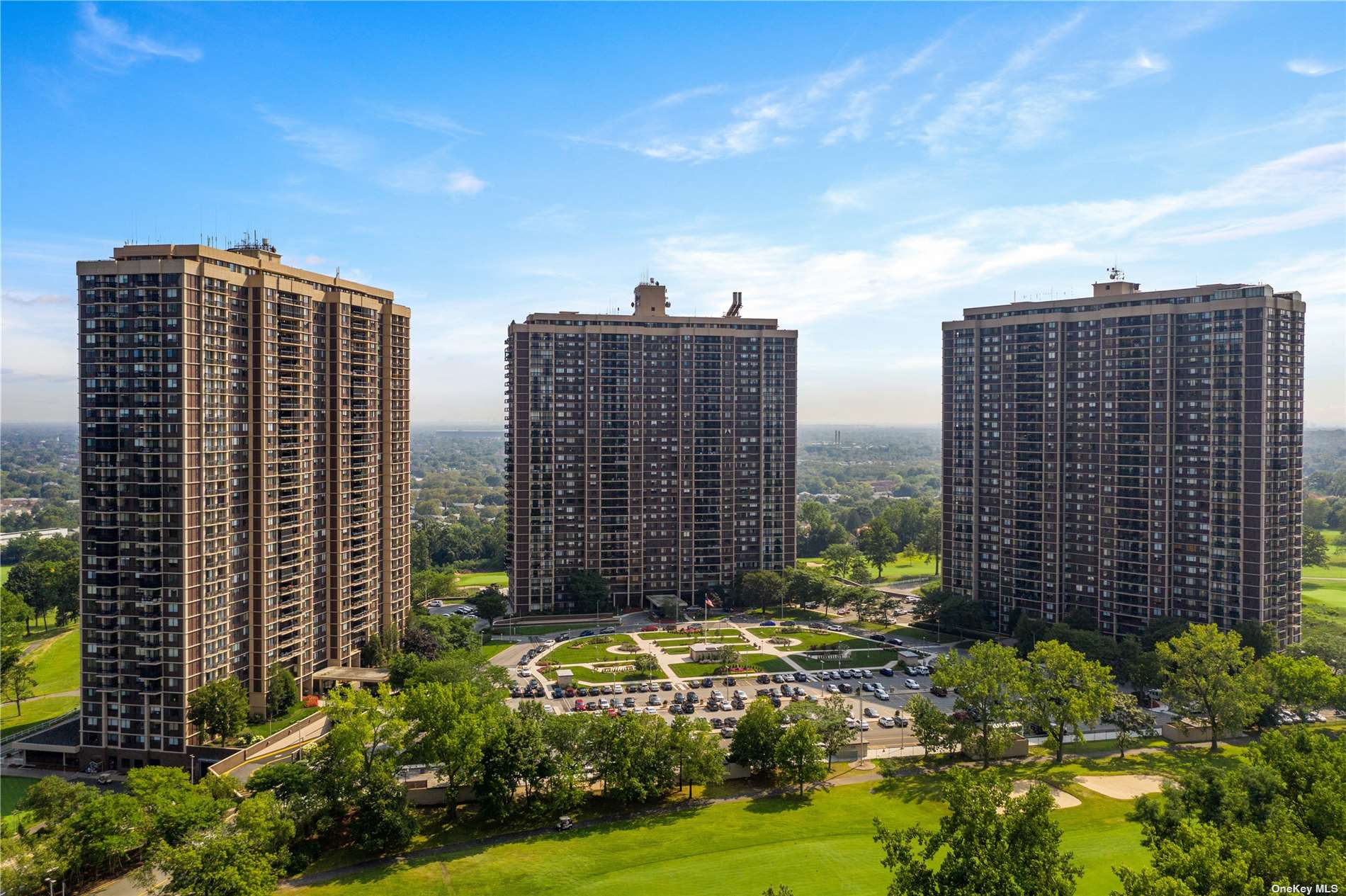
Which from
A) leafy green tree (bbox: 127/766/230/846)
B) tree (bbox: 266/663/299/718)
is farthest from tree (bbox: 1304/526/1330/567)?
leafy green tree (bbox: 127/766/230/846)

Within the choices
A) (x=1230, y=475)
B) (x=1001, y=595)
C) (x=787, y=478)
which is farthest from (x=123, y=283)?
(x=1230, y=475)

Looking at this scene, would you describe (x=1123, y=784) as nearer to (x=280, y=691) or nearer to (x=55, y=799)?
(x=280, y=691)

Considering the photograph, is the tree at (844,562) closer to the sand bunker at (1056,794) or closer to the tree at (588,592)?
the tree at (588,592)

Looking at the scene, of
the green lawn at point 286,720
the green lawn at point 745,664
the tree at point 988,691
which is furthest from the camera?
the green lawn at point 745,664

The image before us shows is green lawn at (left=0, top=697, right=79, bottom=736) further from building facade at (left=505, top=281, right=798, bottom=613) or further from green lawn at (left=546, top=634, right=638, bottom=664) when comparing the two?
building facade at (left=505, top=281, right=798, bottom=613)

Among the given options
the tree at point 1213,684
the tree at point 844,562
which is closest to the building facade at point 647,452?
the tree at point 844,562

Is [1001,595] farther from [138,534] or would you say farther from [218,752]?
[138,534]

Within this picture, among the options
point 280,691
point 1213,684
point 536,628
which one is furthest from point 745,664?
point 280,691
